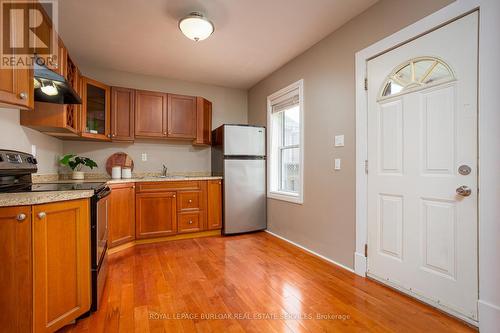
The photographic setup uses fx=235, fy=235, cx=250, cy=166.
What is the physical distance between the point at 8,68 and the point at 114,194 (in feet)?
5.73

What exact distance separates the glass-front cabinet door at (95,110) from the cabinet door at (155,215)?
1010 millimetres

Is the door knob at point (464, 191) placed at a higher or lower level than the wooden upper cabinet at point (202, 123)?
lower

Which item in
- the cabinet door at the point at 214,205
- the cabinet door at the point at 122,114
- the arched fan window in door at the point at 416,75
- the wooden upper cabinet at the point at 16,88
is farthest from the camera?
the cabinet door at the point at 214,205

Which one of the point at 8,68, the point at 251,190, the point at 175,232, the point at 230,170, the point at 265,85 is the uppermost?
the point at 265,85

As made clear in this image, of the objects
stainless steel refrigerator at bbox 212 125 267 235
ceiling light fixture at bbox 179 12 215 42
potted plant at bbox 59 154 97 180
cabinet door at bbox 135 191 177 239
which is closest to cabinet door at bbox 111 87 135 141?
potted plant at bbox 59 154 97 180

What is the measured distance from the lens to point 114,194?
9.34ft

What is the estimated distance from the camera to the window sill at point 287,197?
121 inches

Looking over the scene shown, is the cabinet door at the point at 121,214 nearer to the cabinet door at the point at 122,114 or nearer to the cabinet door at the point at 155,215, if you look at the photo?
the cabinet door at the point at 155,215

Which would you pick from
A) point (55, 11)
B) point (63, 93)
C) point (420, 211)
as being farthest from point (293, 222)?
point (55, 11)

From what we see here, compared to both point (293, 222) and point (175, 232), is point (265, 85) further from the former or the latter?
point (175, 232)

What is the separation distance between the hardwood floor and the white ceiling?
8.18ft

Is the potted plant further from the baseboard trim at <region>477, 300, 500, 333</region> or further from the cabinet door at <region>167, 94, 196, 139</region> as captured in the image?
the baseboard trim at <region>477, 300, 500, 333</region>

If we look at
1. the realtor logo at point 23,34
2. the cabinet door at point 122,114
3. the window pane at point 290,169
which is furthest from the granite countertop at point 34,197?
the window pane at point 290,169

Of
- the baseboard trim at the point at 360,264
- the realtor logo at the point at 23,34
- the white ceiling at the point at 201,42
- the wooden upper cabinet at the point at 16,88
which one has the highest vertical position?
the white ceiling at the point at 201,42
